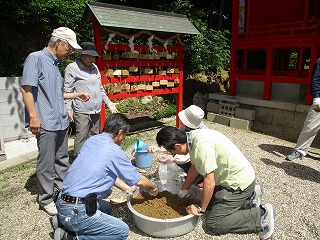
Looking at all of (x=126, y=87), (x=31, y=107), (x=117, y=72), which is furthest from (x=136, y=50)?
(x=31, y=107)

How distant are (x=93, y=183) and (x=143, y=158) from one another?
6.94 feet

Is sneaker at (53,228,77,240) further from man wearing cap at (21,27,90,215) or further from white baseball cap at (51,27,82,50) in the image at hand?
white baseball cap at (51,27,82,50)

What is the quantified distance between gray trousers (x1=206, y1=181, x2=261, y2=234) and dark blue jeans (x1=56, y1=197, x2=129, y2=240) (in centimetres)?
99

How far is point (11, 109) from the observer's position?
567 cm

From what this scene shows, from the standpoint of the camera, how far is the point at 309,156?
214 inches

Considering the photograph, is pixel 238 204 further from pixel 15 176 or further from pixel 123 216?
pixel 15 176

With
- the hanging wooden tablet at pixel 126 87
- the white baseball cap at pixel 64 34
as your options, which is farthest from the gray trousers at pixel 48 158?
the hanging wooden tablet at pixel 126 87

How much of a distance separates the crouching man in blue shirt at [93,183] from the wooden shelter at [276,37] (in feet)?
18.4

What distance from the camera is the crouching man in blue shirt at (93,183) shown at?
2291 mm

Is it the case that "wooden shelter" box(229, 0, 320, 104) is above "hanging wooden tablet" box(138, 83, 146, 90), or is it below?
above

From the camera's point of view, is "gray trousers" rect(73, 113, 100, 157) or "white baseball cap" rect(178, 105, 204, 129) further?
"gray trousers" rect(73, 113, 100, 157)

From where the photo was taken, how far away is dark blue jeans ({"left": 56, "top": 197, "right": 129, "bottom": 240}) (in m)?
2.30

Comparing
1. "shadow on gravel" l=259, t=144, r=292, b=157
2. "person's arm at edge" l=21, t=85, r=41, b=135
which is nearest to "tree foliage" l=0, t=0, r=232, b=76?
"shadow on gravel" l=259, t=144, r=292, b=157

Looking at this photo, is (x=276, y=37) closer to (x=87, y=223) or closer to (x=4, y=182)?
(x=87, y=223)
